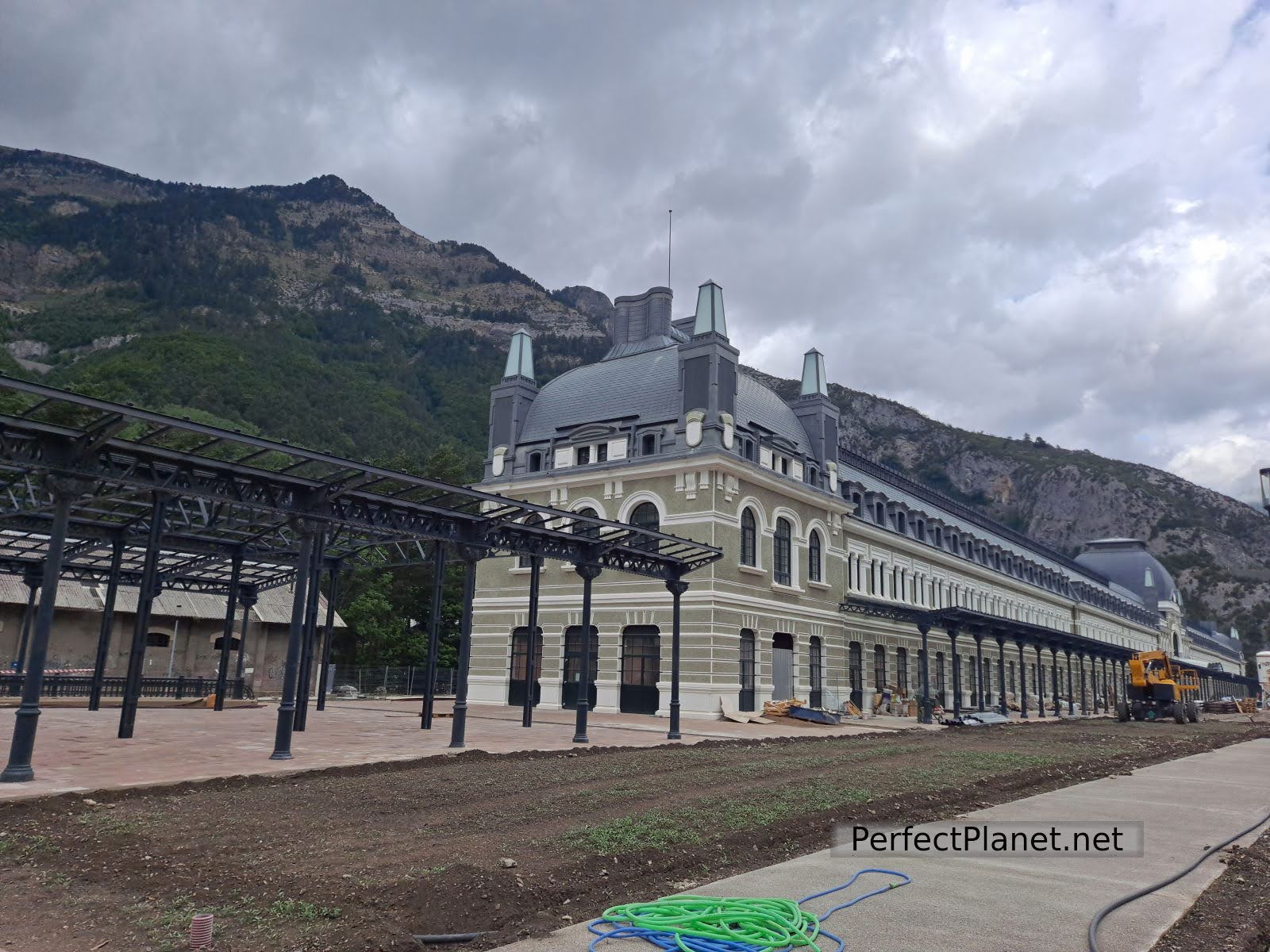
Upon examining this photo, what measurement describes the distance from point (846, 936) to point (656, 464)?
27.2 m

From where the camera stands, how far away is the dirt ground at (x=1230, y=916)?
5.69m

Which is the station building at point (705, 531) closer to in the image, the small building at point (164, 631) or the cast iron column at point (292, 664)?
the cast iron column at point (292, 664)

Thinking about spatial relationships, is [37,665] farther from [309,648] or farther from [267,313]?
[267,313]

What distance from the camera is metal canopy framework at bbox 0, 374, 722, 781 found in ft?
41.5

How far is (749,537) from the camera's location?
3338 cm

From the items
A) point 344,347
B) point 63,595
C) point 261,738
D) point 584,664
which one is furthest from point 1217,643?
point 261,738

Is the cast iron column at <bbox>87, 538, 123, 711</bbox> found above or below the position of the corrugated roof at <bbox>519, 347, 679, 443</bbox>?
below

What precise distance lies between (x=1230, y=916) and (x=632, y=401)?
30520 mm

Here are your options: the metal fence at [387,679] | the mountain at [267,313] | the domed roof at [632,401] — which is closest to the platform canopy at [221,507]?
the domed roof at [632,401]

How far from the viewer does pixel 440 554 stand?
70.4 feet

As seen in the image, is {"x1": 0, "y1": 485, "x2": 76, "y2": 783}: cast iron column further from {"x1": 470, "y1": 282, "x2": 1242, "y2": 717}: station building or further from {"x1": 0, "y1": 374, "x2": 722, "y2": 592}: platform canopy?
{"x1": 470, "y1": 282, "x2": 1242, "y2": 717}: station building

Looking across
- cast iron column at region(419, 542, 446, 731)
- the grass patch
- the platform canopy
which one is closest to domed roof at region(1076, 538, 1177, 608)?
the platform canopy

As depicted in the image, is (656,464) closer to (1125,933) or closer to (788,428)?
(788,428)

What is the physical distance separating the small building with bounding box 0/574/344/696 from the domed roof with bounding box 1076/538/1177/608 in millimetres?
86449
